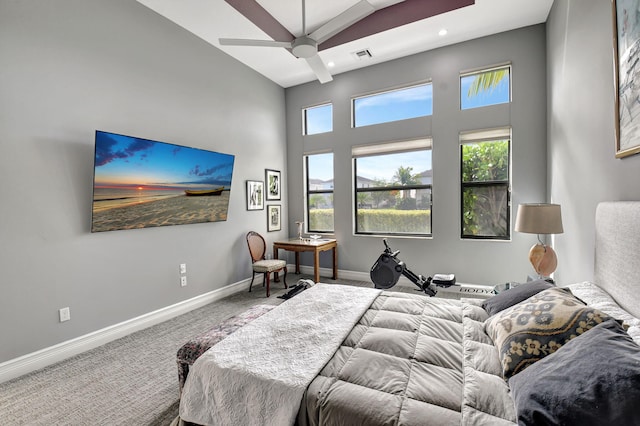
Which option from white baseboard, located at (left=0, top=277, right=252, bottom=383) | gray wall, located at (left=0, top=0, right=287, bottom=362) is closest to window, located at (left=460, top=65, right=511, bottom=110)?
gray wall, located at (left=0, top=0, right=287, bottom=362)

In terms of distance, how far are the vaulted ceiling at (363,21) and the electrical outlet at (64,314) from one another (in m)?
3.25

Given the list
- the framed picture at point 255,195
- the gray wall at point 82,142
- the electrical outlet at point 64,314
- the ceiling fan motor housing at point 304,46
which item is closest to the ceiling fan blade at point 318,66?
the ceiling fan motor housing at point 304,46

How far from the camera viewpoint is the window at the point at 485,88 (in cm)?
Result: 385

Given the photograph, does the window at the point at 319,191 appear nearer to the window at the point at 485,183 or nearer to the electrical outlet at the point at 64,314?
the window at the point at 485,183

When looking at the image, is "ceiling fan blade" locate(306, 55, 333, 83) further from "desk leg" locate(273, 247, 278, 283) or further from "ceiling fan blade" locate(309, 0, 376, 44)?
"desk leg" locate(273, 247, 278, 283)

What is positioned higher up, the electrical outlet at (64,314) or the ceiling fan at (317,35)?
the ceiling fan at (317,35)

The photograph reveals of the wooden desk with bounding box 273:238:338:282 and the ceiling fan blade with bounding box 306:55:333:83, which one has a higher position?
the ceiling fan blade with bounding box 306:55:333:83

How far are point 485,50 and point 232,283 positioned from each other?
16.0ft

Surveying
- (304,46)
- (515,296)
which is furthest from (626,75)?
(304,46)

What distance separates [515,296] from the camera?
1.84m

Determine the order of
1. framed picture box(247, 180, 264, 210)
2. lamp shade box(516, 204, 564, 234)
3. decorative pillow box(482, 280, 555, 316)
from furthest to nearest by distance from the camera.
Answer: framed picture box(247, 180, 264, 210) < lamp shade box(516, 204, 564, 234) < decorative pillow box(482, 280, 555, 316)

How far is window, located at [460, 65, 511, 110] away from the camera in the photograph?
385 cm

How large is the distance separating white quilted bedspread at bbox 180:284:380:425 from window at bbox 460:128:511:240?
296cm

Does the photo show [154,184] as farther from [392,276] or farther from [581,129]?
[581,129]
